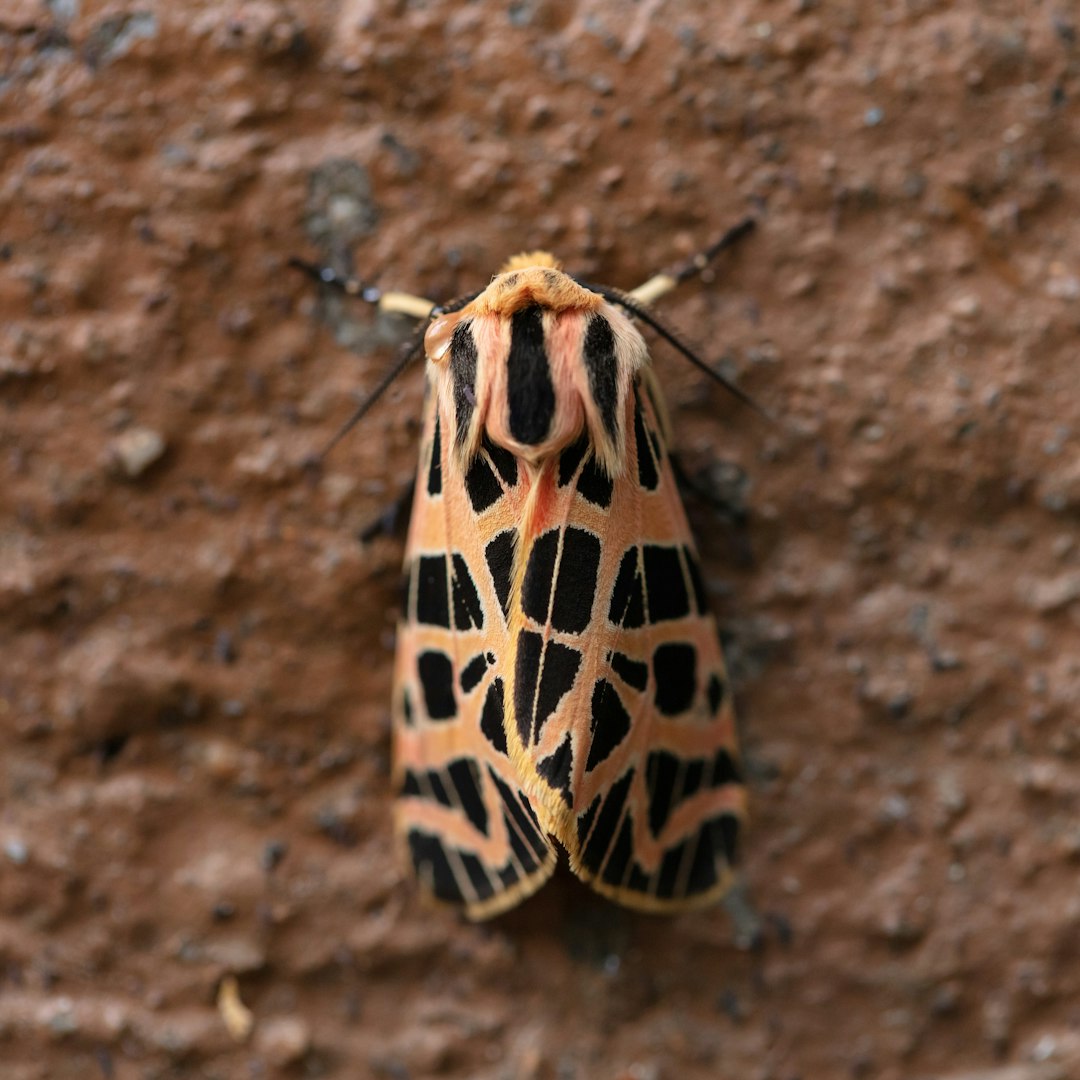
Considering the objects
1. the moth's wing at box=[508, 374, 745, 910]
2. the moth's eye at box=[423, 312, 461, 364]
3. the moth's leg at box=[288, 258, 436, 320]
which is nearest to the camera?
the moth's wing at box=[508, 374, 745, 910]

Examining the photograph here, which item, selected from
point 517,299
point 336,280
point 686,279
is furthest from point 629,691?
point 336,280

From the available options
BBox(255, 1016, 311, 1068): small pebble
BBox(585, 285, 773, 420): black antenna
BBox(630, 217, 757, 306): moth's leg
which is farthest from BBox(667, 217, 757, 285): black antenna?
BBox(255, 1016, 311, 1068): small pebble

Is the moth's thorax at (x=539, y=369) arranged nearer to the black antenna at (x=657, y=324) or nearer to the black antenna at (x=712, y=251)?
the black antenna at (x=657, y=324)

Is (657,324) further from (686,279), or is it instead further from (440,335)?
(440,335)

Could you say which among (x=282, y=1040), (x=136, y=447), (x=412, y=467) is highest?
(x=136, y=447)

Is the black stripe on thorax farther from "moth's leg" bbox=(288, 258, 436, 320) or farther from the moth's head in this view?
"moth's leg" bbox=(288, 258, 436, 320)

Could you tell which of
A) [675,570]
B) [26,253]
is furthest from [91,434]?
[675,570]
